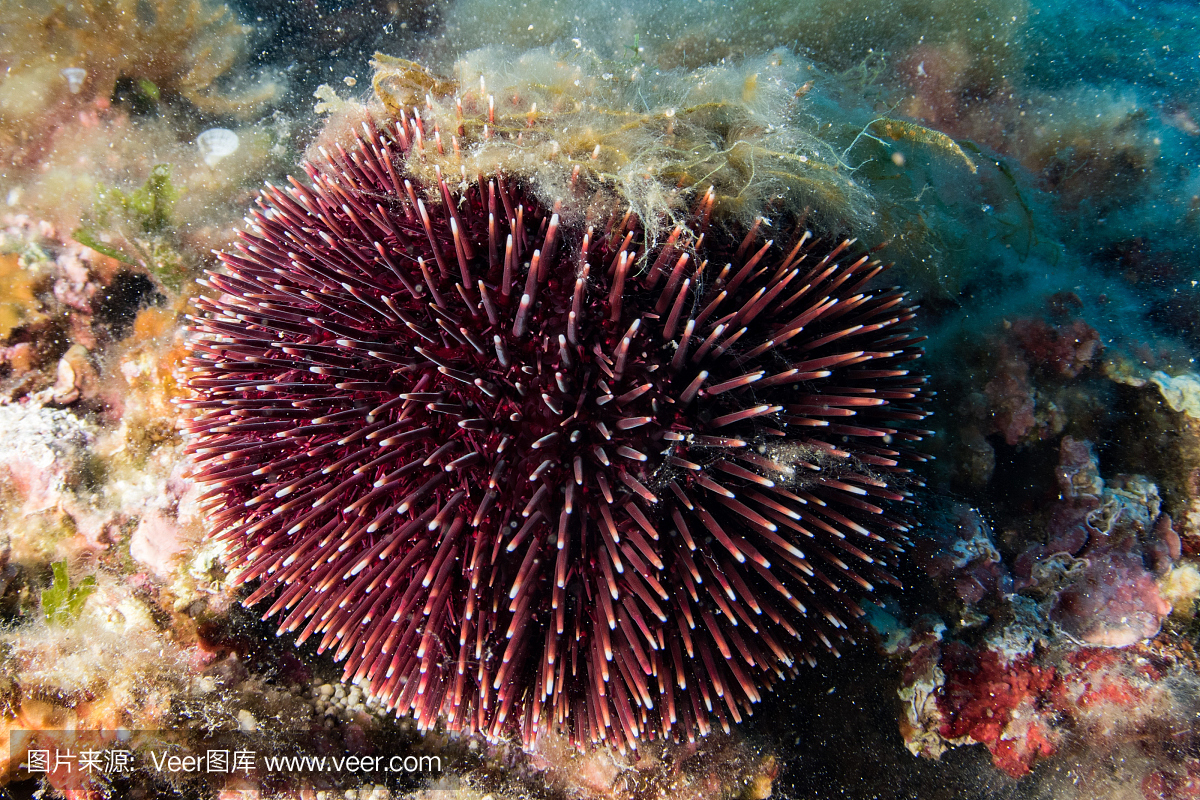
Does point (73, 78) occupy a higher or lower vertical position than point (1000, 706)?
higher

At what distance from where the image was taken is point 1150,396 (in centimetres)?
329

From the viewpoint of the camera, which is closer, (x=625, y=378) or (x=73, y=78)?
(x=625, y=378)

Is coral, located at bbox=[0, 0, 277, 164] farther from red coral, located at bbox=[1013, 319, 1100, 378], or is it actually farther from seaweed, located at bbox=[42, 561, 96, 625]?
red coral, located at bbox=[1013, 319, 1100, 378]

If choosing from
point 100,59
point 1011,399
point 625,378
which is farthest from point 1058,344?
point 100,59

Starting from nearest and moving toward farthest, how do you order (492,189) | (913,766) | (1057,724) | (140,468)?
1. (492,189)
2. (1057,724)
3. (913,766)
4. (140,468)

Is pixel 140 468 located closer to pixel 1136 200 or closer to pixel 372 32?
pixel 372 32

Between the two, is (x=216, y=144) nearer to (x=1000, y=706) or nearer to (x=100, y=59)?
(x=100, y=59)

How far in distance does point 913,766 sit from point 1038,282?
3000mm

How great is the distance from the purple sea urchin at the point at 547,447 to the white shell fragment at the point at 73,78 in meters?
3.55

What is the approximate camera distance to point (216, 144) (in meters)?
4.39

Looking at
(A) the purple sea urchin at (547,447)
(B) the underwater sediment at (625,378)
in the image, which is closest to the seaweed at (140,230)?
(B) the underwater sediment at (625,378)

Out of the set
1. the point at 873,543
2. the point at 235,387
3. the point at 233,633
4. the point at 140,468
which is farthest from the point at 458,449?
the point at 140,468

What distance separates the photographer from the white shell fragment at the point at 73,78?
431 centimetres

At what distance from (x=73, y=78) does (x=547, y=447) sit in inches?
203
